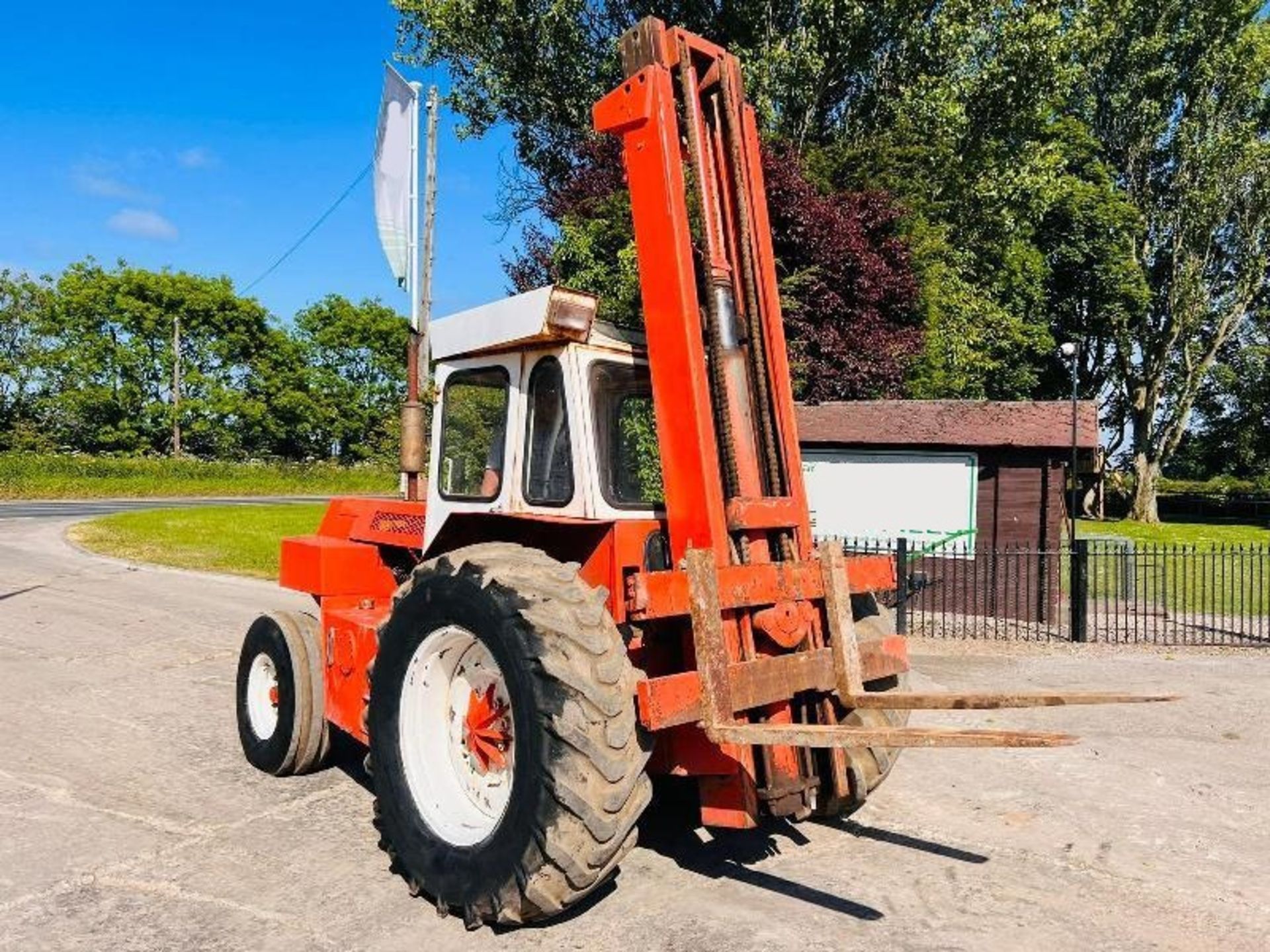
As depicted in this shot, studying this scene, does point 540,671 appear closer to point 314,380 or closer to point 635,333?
point 635,333

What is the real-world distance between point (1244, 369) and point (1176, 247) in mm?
10543

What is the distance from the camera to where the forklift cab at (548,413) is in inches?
165

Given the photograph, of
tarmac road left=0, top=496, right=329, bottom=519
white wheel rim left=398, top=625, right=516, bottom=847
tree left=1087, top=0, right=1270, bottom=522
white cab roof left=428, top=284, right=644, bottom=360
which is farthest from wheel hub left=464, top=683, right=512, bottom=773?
tarmac road left=0, top=496, right=329, bottom=519

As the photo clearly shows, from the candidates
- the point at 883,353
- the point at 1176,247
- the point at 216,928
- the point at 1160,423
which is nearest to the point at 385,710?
the point at 216,928

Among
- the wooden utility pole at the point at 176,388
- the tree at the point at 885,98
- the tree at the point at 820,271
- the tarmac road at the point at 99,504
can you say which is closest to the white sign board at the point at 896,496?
the tree at the point at 820,271

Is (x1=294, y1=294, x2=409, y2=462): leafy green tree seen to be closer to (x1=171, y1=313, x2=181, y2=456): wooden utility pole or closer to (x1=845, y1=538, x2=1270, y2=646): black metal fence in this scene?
(x1=171, y1=313, x2=181, y2=456): wooden utility pole

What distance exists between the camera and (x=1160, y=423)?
33875mm

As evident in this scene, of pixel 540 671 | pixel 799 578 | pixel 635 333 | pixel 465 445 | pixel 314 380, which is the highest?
pixel 314 380

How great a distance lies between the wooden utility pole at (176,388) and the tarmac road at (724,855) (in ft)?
172

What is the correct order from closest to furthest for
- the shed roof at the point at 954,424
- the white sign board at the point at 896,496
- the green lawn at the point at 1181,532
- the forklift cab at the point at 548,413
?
1. the forklift cab at the point at 548,413
2. the shed roof at the point at 954,424
3. the white sign board at the point at 896,496
4. the green lawn at the point at 1181,532

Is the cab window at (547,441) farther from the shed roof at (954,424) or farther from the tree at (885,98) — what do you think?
the tree at (885,98)

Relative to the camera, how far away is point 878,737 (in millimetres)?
3160

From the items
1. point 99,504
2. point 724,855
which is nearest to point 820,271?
point 724,855

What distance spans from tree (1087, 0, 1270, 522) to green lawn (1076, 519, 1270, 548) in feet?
7.61
